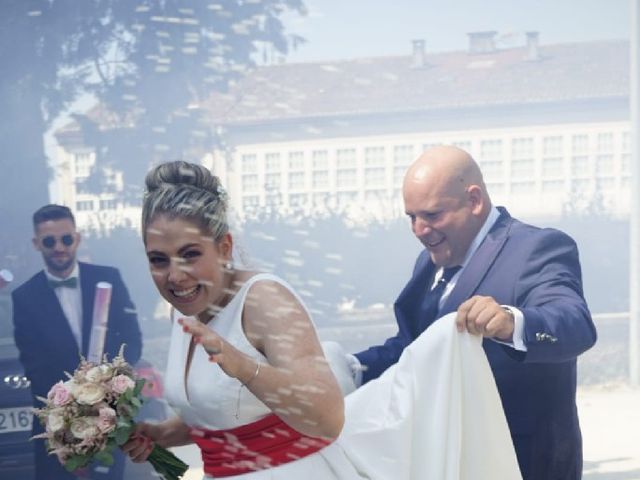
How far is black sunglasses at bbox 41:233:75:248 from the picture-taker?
5.23 metres

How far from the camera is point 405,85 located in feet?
24.5

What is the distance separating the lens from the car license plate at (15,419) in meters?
5.14

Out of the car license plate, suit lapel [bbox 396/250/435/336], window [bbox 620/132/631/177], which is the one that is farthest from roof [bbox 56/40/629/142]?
suit lapel [bbox 396/250/435/336]

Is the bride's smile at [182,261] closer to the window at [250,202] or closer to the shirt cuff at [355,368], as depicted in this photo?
the shirt cuff at [355,368]

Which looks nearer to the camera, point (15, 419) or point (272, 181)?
point (15, 419)

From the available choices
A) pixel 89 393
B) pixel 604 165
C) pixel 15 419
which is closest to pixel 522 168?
pixel 604 165

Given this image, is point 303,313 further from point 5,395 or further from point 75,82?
point 75,82

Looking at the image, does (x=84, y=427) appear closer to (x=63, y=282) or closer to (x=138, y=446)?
(x=138, y=446)

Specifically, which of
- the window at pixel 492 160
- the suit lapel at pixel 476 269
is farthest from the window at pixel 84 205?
the suit lapel at pixel 476 269

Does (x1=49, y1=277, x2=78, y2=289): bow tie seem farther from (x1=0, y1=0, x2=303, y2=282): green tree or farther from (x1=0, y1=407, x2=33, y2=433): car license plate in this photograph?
(x1=0, y1=0, x2=303, y2=282): green tree

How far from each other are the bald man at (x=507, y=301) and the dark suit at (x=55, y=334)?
2.20m

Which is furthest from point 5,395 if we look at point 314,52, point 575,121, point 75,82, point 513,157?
point 575,121

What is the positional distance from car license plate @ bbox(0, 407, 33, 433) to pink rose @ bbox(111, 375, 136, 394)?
2.74 meters

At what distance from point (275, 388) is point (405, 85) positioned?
17.9 feet
